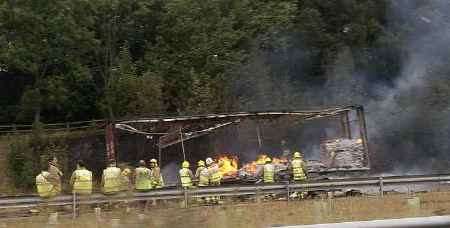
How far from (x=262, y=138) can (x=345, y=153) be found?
3512 mm

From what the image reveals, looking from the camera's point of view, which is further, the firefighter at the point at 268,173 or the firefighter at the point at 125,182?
the firefighter at the point at 268,173

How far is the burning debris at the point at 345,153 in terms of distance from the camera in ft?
75.2

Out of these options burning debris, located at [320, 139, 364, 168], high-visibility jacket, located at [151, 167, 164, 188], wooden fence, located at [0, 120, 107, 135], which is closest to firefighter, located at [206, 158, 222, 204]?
high-visibility jacket, located at [151, 167, 164, 188]

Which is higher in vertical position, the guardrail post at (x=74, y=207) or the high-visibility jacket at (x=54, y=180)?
the high-visibility jacket at (x=54, y=180)

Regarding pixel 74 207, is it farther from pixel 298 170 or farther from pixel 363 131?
pixel 363 131

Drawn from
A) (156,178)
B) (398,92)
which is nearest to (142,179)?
(156,178)

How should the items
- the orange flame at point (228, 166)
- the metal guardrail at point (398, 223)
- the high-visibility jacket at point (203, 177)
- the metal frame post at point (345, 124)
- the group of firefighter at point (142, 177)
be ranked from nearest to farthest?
the metal guardrail at point (398, 223) < the group of firefighter at point (142, 177) < the high-visibility jacket at point (203, 177) < the orange flame at point (228, 166) < the metal frame post at point (345, 124)

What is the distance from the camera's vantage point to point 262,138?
83.9ft

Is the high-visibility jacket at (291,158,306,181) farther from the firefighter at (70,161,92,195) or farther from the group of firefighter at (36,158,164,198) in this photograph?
the firefighter at (70,161,92,195)

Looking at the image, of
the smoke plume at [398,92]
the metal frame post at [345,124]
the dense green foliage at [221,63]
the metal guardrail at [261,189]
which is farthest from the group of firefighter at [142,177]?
the dense green foliage at [221,63]

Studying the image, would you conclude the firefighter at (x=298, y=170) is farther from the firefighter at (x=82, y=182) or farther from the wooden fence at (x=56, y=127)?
the wooden fence at (x=56, y=127)

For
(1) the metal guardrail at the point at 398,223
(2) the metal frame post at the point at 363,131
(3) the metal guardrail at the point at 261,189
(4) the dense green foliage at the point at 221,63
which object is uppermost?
(4) the dense green foliage at the point at 221,63

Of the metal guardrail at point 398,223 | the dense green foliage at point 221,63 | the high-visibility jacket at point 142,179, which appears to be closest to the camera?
the metal guardrail at point 398,223

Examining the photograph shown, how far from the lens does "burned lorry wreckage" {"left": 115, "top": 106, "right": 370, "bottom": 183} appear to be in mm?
22984
